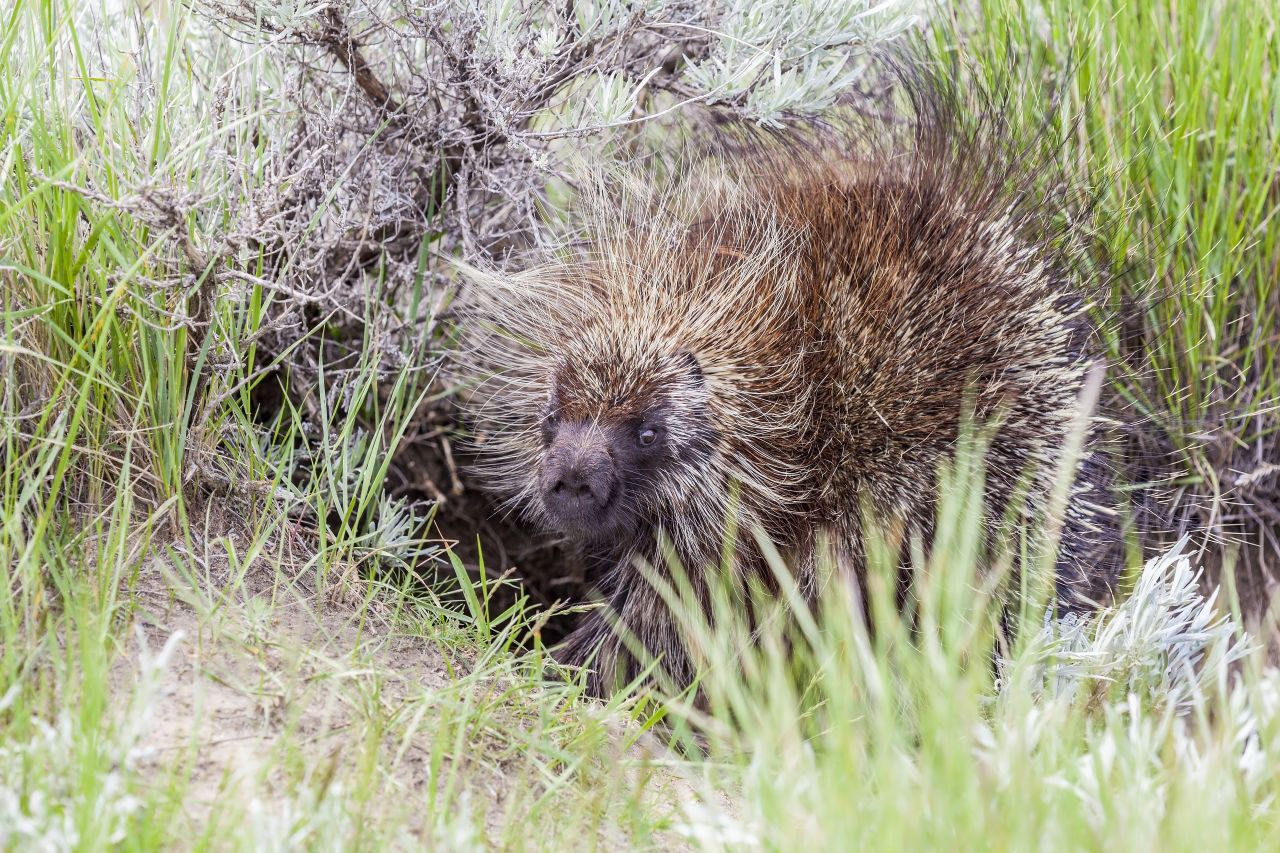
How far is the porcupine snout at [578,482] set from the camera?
2.37 metres

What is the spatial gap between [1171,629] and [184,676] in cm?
170

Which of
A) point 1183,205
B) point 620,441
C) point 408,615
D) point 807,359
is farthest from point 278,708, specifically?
point 1183,205

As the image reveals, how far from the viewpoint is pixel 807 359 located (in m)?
2.54

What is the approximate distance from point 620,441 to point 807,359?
0.43 metres

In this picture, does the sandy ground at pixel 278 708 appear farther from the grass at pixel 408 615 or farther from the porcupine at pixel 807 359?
the porcupine at pixel 807 359

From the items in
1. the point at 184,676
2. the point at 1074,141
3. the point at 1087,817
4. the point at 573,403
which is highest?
the point at 1074,141

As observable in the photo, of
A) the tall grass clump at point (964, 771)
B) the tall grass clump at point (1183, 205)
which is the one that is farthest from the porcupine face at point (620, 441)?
the tall grass clump at point (1183, 205)

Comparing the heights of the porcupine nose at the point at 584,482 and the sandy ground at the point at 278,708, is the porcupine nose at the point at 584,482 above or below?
→ above

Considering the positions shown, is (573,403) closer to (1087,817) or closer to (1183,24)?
(1087,817)

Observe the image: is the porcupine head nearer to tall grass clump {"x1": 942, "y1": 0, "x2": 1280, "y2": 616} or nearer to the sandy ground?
the sandy ground

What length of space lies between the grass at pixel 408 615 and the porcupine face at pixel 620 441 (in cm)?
28

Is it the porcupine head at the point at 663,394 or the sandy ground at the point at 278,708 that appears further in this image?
the porcupine head at the point at 663,394

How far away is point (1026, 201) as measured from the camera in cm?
266

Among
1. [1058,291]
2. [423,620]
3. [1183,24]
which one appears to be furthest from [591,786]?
[1183,24]
